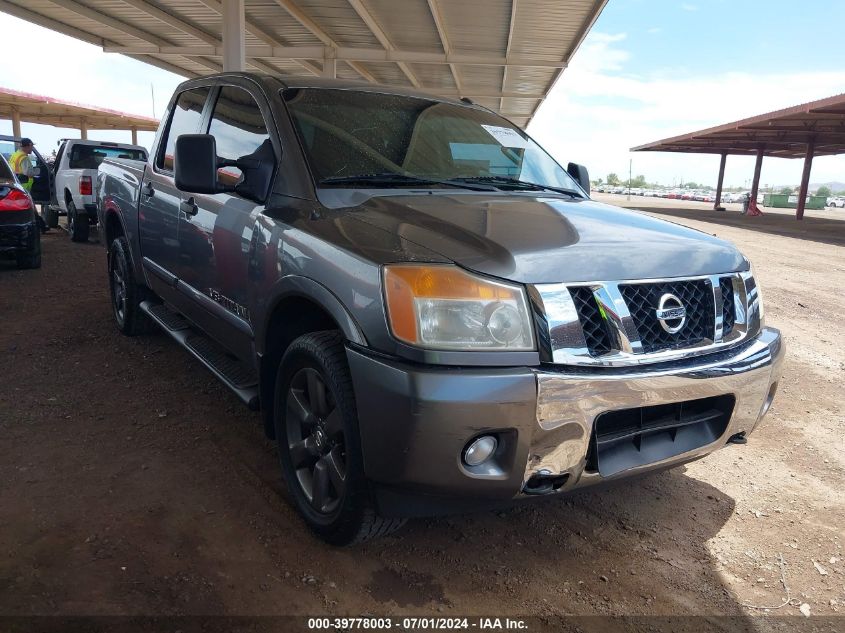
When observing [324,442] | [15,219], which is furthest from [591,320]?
[15,219]

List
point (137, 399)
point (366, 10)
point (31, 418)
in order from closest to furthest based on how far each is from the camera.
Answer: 1. point (31, 418)
2. point (137, 399)
3. point (366, 10)

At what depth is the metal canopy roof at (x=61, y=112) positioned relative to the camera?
2488 cm

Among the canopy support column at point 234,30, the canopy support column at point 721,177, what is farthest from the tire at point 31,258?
the canopy support column at point 721,177

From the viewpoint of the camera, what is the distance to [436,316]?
6.51ft

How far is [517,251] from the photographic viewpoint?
211cm

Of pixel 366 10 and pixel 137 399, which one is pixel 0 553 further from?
pixel 366 10

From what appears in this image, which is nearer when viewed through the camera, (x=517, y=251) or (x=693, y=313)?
(x=517, y=251)

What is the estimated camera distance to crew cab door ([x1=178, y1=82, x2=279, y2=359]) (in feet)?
9.52

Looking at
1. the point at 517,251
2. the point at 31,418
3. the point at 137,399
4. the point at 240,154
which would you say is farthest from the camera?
the point at 137,399

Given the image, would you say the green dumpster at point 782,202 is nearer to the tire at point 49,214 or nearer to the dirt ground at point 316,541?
the tire at point 49,214

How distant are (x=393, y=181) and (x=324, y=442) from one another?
1.21 m

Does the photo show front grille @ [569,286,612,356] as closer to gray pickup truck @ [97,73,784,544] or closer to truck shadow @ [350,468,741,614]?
gray pickup truck @ [97,73,784,544]

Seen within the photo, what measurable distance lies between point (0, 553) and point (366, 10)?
43.2 feet

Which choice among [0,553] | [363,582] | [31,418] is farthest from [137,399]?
[363,582]
